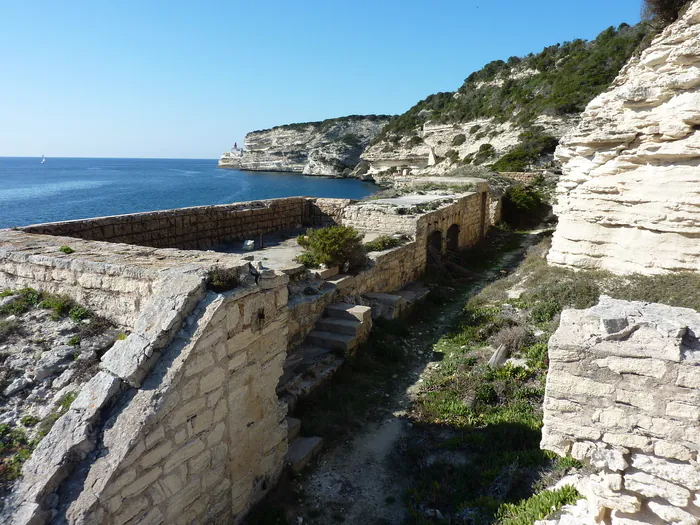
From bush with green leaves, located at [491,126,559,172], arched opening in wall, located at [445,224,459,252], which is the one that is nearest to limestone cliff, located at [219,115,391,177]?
bush with green leaves, located at [491,126,559,172]

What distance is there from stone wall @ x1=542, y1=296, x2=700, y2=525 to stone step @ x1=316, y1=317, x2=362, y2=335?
4079mm

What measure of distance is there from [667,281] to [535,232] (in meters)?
11.5

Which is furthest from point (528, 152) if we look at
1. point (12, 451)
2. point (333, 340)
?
point (12, 451)

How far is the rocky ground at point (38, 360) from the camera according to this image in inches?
132

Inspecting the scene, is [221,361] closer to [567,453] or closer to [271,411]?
[271,411]

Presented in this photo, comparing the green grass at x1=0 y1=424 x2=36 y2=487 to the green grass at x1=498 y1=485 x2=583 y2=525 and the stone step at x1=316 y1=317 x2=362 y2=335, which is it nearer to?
the green grass at x1=498 y1=485 x2=583 y2=525

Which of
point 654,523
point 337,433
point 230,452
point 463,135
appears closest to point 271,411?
point 230,452

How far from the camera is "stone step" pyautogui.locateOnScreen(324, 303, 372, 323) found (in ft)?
26.2

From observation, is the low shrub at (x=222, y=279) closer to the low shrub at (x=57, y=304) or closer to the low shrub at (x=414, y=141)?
the low shrub at (x=57, y=304)

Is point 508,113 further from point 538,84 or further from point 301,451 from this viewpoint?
point 301,451

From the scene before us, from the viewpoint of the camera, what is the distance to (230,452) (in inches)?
165

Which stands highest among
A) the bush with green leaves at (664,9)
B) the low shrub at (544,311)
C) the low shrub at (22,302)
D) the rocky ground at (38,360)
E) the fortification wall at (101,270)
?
the bush with green leaves at (664,9)

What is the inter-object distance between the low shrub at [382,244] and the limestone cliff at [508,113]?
778 inches

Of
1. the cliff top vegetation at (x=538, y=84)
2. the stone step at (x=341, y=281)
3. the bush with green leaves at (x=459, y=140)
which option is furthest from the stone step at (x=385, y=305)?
the bush with green leaves at (x=459, y=140)
